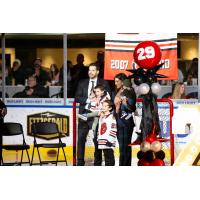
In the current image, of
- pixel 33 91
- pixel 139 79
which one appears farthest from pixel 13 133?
pixel 139 79

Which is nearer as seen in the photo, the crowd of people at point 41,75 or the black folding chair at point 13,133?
the black folding chair at point 13,133

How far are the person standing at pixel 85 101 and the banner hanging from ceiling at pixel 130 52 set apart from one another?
18 centimetres

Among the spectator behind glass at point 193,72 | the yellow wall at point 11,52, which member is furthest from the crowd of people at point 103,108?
the yellow wall at point 11,52

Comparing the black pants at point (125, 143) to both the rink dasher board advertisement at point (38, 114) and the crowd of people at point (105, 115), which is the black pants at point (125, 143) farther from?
the rink dasher board advertisement at point (38, 114)

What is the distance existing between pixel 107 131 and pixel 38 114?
1.38m

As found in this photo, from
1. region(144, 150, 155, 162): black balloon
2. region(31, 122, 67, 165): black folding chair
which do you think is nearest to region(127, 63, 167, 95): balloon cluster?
region(144, 150, 155, 162): black balloon

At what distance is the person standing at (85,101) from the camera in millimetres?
15602

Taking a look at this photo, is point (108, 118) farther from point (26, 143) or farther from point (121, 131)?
point (26, 143)

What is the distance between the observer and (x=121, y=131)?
50.7 ft

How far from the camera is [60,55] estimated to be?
53.1ft

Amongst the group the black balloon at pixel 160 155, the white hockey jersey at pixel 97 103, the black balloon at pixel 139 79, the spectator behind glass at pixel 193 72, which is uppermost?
the spectator behind glass at pixel 193 72

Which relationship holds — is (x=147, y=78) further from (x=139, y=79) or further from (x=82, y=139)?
(x=82, y=139)

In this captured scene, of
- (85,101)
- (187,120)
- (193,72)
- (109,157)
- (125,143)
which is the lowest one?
(109,157)
